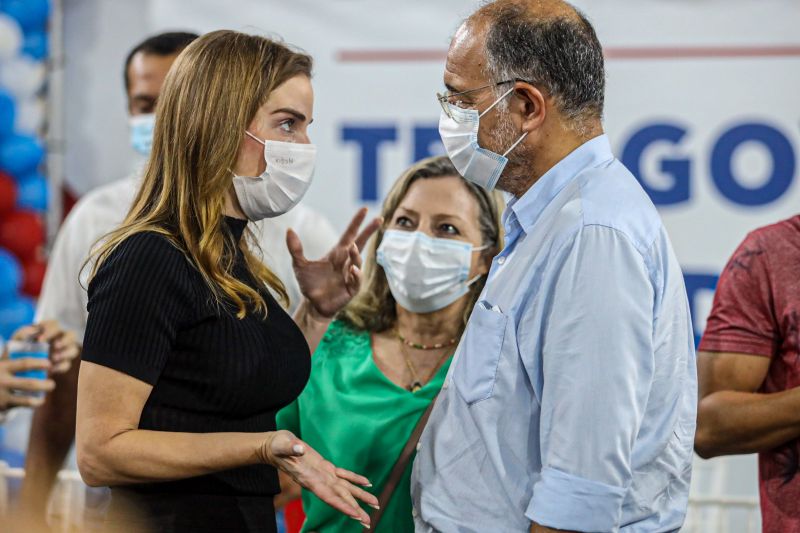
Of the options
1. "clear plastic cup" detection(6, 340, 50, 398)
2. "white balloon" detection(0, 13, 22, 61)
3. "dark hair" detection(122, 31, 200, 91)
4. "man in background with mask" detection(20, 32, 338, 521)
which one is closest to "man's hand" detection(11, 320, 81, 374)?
"clear plastic cup" detection(6, 340, 50, 398)

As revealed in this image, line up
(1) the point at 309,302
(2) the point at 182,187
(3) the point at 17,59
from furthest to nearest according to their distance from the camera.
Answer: (3) the point at 17,59 < (1) the point at 309,302 < (2) the point at 182,187

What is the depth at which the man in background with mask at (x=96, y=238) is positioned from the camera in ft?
9.98

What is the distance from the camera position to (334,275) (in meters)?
2.52

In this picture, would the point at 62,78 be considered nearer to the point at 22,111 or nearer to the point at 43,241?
the point at 22,111

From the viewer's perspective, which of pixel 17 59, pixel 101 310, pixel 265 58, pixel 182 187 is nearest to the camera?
pixel 101 310

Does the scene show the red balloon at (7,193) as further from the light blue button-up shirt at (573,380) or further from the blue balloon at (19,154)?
the light blue button-up shirt at (573,380)

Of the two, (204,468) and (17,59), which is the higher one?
(17,59)

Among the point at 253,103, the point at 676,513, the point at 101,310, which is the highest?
the point at 253,103

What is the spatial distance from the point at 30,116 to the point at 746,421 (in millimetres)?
4037

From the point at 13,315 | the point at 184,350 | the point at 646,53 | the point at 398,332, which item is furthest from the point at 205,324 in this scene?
the point at 13,315

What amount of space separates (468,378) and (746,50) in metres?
3.04

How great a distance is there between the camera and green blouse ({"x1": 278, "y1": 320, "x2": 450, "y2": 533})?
2.39 meters

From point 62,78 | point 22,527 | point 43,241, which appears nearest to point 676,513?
point 22,527

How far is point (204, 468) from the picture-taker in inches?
68.2
